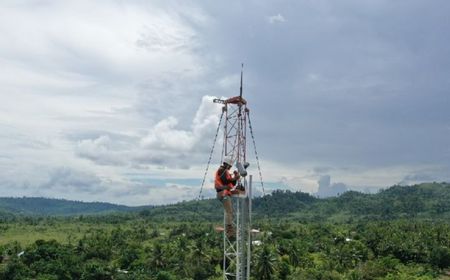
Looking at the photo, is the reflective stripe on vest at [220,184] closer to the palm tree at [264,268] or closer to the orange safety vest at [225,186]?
the orange safety vest at [225,186]

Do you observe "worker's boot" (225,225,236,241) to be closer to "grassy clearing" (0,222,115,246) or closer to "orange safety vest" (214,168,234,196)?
"orange safety vest" (214,168,234,196)

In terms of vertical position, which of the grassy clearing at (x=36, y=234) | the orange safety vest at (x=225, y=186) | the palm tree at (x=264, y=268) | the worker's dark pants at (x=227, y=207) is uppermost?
the orange safety vest at (x=225, y=186)

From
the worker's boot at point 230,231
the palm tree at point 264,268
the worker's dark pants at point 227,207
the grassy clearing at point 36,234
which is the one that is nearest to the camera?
the worker's dark pants at point 227,207

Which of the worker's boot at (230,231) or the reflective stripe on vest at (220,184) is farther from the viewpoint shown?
the worker's boot at (230,231)

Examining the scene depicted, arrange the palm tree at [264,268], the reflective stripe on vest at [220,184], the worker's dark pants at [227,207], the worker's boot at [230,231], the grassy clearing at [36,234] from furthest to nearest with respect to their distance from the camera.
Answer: the grassy clearing at [36,234]
the palm tree at [264,268]
the worker's boot at [230,231]
the worker's dark pants at [227,207]
the reflective stripe on vest at [220,184]

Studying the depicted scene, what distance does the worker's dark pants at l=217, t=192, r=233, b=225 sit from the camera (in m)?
30.2

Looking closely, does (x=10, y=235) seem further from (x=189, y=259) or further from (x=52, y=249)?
(x=189, y=259)

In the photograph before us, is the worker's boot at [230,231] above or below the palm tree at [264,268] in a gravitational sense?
above

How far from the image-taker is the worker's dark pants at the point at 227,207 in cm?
3020

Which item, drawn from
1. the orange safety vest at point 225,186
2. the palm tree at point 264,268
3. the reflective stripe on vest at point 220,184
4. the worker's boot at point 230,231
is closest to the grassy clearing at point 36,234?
the palm tree at point 264,268

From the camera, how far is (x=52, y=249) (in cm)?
8975

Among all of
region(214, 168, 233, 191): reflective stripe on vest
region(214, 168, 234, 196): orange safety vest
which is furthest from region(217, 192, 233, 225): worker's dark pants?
region(214, 168, 233, 191): reflective stripe on vest

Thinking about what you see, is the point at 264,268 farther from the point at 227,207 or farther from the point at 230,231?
the point at 227,207

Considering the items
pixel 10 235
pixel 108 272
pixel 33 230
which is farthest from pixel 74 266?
pixel 33 230
